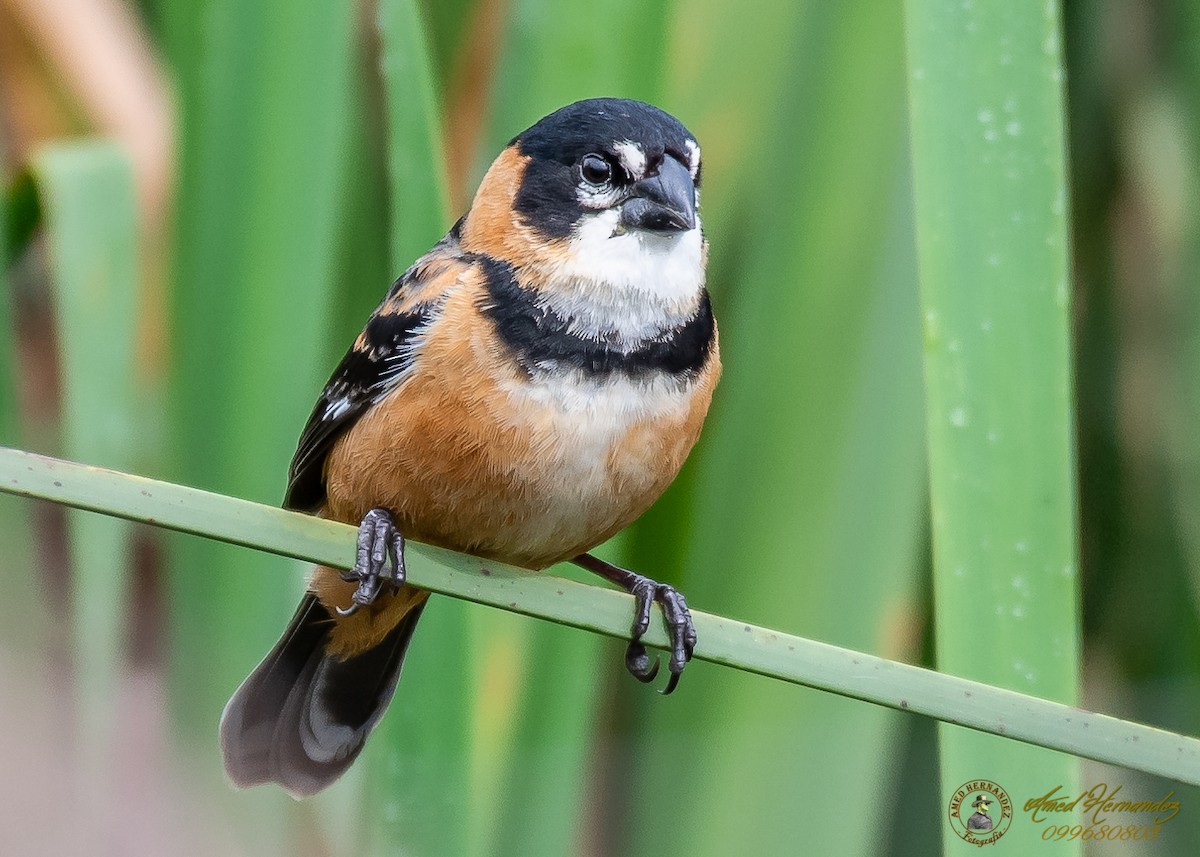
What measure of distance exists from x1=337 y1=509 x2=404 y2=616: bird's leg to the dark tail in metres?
0.37

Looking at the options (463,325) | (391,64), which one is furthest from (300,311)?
(391,64)

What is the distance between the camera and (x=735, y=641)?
118 centimetres

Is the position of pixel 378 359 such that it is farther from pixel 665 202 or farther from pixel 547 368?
pixel 665 202

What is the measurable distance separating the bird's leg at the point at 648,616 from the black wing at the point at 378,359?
16.0 inches

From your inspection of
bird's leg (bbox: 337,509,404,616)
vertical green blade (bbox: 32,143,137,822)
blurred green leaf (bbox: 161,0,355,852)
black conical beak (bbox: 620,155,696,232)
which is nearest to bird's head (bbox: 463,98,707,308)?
black conical beak (bbox: 620,155,696,232)

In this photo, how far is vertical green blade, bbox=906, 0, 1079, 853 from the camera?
1.38 metres

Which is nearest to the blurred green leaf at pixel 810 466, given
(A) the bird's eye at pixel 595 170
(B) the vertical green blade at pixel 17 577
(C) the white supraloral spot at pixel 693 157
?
(C) the white supraloral spot at pixel 693 157

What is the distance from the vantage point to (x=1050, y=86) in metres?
1.48

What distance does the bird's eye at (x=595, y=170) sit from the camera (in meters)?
1.73

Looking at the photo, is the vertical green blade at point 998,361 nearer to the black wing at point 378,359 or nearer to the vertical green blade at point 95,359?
the black wing at point 378,359

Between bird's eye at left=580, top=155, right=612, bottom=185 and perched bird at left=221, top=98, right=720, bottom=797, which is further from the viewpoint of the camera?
bird's eye at left=580, top=155, right=612, bottom=185

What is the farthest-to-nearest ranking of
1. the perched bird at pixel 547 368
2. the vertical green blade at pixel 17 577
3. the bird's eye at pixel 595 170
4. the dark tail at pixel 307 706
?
the dark tail at pixel 307 706
the vertical green blade at pixel 17 577
the bird's eye at pixel 595 170
the perched bird at pixel 547 368

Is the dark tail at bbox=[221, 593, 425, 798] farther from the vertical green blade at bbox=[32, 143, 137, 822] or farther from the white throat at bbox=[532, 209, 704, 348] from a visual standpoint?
the white throat at bbox=[532, 209, 704, 348]

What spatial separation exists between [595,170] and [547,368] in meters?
0.30
